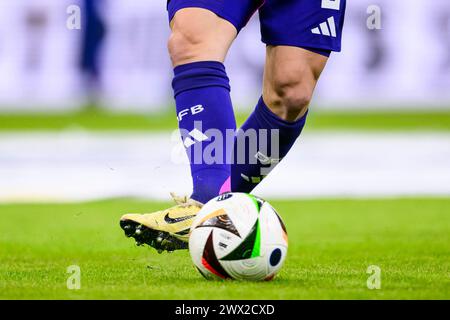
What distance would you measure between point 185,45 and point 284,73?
1.65 ft

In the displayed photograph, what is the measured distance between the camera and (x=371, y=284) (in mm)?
4000

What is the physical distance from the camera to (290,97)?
15.7 feet

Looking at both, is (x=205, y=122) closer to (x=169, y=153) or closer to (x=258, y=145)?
(x=258, y=145)

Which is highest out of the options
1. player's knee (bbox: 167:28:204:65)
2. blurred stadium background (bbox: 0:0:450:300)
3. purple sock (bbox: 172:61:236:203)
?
player's knee (bbox: 167:28:204:65)

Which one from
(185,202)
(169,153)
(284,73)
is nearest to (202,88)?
(284,73)

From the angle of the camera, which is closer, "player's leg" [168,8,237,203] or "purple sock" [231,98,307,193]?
"player's leg" [168,8,237,203]

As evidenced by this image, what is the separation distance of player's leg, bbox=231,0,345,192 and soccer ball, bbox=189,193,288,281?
734 mm

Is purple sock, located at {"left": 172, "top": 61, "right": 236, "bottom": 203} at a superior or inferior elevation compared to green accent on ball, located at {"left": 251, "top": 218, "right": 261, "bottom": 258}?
superior

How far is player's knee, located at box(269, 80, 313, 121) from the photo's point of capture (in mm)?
4742

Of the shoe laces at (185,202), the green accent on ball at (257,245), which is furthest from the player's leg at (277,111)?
the green accent on ball at (257,245)

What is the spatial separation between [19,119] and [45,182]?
23.2 feet

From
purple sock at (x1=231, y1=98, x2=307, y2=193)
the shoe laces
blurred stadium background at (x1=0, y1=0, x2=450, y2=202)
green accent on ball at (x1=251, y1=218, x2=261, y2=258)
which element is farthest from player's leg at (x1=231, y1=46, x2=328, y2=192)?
blurred stadium background at (x1=0, y1=0, x2=450, y2=202)

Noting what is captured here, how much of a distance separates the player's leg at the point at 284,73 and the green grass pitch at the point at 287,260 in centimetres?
56

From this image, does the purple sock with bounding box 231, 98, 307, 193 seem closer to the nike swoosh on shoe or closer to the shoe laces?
the shoe laces
